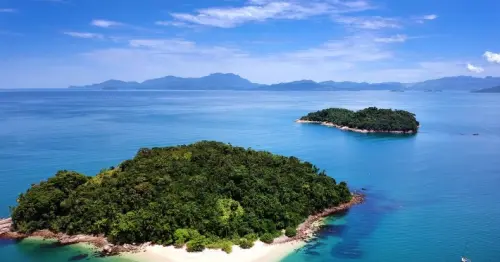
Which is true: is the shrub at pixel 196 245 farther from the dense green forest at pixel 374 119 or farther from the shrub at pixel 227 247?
the dense green forest at pixel 374 119

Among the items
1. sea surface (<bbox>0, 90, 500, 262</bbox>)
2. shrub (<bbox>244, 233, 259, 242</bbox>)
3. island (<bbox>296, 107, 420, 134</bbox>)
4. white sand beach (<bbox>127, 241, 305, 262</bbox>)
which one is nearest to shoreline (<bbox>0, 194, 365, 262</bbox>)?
white sand beach (<bbox>127, 241, 305, 262</bbox>)

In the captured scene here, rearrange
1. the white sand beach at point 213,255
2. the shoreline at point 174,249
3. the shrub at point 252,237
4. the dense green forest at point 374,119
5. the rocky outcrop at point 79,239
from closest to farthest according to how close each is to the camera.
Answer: the white sand beach at point 213,255
the shoreline at point 174,249
the rocky outcrop at point 79,239
the shrub at point 252,237
the dense green forest at point 374,119

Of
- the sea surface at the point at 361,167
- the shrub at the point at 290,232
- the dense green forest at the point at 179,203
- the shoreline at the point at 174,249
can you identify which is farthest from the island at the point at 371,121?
the shrub at the point at 290,232

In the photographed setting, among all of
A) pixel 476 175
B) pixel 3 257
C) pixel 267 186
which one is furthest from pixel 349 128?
pixel 3 257

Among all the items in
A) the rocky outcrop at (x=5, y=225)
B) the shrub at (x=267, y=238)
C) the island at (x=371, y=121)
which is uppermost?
the island at (x=371, y=121)

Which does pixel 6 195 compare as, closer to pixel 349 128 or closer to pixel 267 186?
pixel 267 186

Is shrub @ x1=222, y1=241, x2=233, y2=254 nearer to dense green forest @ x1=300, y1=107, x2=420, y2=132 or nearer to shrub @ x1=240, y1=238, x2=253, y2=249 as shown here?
shrub @ x1=240, y1=238, x2=253, y2=249
